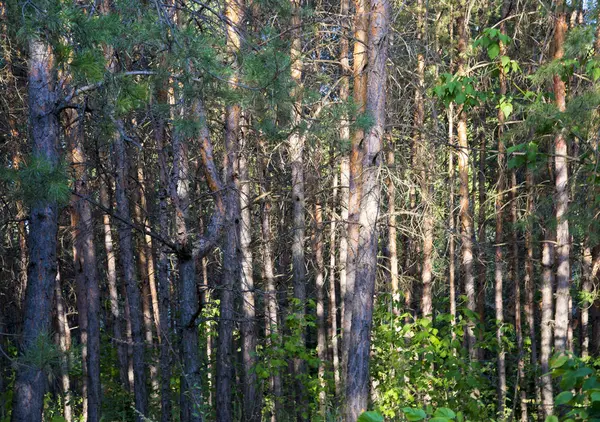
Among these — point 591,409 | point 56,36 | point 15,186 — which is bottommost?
point 591,409

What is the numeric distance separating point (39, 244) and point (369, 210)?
160 inches

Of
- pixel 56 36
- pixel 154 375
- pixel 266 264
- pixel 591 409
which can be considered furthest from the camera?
pixel 154 375

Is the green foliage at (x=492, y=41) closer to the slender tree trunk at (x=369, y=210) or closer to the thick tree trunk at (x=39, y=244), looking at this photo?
the slender tree trunk at (x=369, y=210)

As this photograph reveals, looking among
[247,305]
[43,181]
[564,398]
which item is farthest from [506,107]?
[247,305]

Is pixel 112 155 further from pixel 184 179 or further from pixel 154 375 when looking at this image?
pixel 154 375

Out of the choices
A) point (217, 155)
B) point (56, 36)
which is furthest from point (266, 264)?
point (56, 36)

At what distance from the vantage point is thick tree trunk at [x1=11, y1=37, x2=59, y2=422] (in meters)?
7.58

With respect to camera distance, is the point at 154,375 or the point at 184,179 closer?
the point at 184,179

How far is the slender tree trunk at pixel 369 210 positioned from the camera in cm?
917

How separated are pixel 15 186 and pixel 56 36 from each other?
184 cm

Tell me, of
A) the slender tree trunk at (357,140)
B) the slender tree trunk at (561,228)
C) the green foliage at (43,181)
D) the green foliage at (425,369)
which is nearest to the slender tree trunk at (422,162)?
the green foliage at (425,369)

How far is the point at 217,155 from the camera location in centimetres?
1573

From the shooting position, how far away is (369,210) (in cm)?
934

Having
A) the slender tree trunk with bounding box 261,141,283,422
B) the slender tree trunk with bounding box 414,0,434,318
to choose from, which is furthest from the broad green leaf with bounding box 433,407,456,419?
the slender tree trunk with bounding box 414,0,434,318
